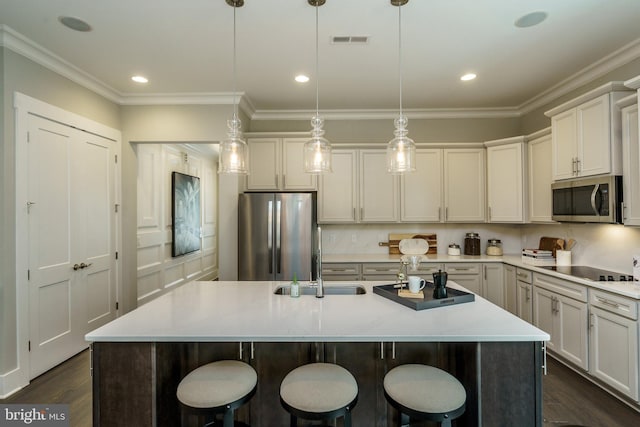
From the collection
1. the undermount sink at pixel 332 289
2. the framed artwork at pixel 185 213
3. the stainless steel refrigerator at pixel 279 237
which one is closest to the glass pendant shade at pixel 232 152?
the undermount sink at pixel 332 289

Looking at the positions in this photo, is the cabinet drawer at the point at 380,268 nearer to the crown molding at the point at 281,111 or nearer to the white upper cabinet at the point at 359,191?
the white upper cabinet at the point at 359,191

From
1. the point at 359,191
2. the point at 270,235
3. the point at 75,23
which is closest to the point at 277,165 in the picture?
the point at 270,235

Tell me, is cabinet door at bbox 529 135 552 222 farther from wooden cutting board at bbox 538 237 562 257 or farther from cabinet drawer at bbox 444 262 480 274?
cabinet drawer at bbox 444 262 480 274

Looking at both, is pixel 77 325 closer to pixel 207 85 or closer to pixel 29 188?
pixel 29 188

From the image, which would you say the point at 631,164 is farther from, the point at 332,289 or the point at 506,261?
the point at 332,289

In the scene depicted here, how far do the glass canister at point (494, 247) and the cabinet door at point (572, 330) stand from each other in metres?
1.25

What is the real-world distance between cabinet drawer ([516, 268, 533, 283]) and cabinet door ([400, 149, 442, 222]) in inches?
42.4

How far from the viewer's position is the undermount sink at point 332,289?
2.50 metres

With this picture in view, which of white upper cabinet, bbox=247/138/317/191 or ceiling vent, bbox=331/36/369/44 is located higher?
ceiling vent, bbox=331/36/369/44

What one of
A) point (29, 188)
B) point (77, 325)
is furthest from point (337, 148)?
point (77, 325)

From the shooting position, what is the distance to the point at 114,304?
3.73m

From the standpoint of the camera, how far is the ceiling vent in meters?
2.58

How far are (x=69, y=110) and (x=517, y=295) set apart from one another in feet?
16.5
